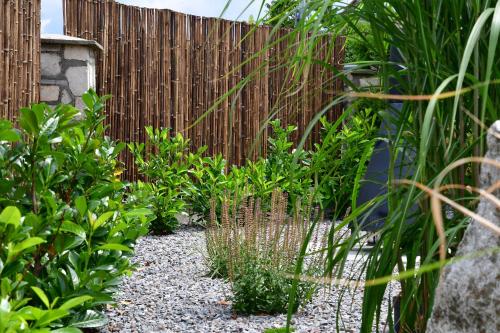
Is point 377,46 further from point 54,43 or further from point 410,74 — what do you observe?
point 54,43

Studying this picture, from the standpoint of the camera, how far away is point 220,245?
13.3 ft

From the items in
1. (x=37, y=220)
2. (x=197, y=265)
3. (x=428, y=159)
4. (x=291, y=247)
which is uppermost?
(x=428, y=159)

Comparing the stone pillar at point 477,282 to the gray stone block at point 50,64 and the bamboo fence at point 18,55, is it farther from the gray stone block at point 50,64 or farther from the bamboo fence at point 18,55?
the gray stone block at point 50,64

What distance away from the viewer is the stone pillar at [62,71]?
568 centimetres

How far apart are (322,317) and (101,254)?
1.06m

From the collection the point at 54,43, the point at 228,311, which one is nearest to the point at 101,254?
the point at 228,311

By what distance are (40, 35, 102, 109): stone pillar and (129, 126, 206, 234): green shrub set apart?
28.0 inches

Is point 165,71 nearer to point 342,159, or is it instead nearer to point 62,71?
point 62,71

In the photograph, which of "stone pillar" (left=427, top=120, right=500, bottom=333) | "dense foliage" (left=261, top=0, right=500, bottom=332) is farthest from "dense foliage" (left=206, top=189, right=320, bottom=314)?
"stone pillar" (left=427, top=120, right=500, bottom=333)

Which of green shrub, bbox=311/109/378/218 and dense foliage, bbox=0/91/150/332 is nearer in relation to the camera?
green shrub, bbox=311/109/378/218

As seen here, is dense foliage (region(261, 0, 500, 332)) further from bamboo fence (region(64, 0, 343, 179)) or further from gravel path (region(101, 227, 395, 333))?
bamboo fence (region(64, 0, 343, 179))

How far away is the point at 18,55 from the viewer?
15.7 feet

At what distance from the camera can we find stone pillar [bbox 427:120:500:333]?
108 centimetres

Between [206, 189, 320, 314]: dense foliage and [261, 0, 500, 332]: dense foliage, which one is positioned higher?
[261, 0, 500, 332]: dense foliage
